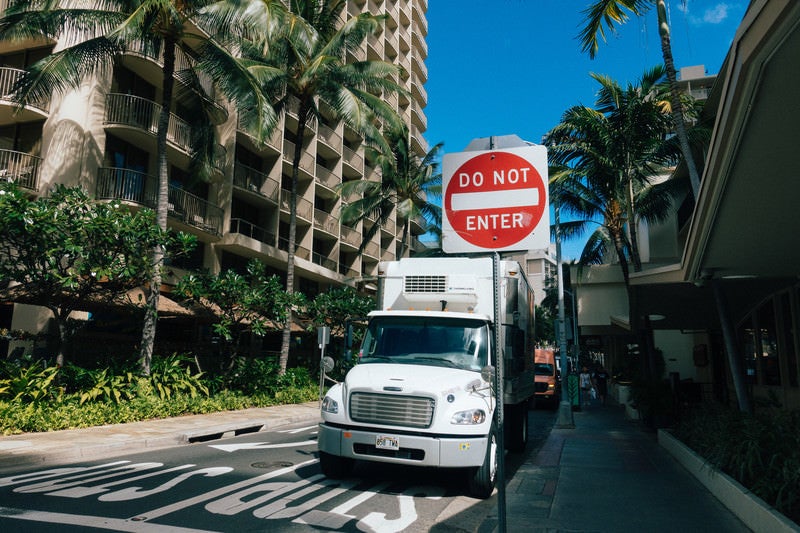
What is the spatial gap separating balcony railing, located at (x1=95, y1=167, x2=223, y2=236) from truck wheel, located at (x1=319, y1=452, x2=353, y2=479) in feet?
50.8

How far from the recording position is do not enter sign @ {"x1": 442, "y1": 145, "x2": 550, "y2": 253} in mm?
4191

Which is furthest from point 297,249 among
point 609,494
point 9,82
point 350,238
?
point 609,494

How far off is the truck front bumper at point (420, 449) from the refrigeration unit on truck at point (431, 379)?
0.04 ft

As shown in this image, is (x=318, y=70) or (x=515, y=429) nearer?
(x=515, y=429)

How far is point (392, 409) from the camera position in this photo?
7.21 meters

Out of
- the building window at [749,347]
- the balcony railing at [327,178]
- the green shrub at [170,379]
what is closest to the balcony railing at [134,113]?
the green shrub at [170,379]

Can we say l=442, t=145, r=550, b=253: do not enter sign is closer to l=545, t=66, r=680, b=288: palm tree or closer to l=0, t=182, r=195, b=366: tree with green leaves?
l=0, t=182, r=195, b=366: tree with green leaves

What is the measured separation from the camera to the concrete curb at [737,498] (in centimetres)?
511

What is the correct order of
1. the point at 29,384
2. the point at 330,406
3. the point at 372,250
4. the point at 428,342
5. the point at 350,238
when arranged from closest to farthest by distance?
1. the point at 330,406
2. the point at 428,342
3. the point at 29,384
4. the point at 350,238
5. the point at 372,250

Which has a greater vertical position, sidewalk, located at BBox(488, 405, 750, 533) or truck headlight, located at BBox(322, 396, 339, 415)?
truck headlight, located at BBox(322, 396, 339, 415)

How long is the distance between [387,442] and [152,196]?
1757 cm

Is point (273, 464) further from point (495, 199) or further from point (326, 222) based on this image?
point (326, 222)

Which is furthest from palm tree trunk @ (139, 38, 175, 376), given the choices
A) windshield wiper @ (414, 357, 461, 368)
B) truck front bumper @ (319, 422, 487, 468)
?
truck front bumper @ (319, 422, 487, 468)

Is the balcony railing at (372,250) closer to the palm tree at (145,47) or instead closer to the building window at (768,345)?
the palm tree at (145,47)
